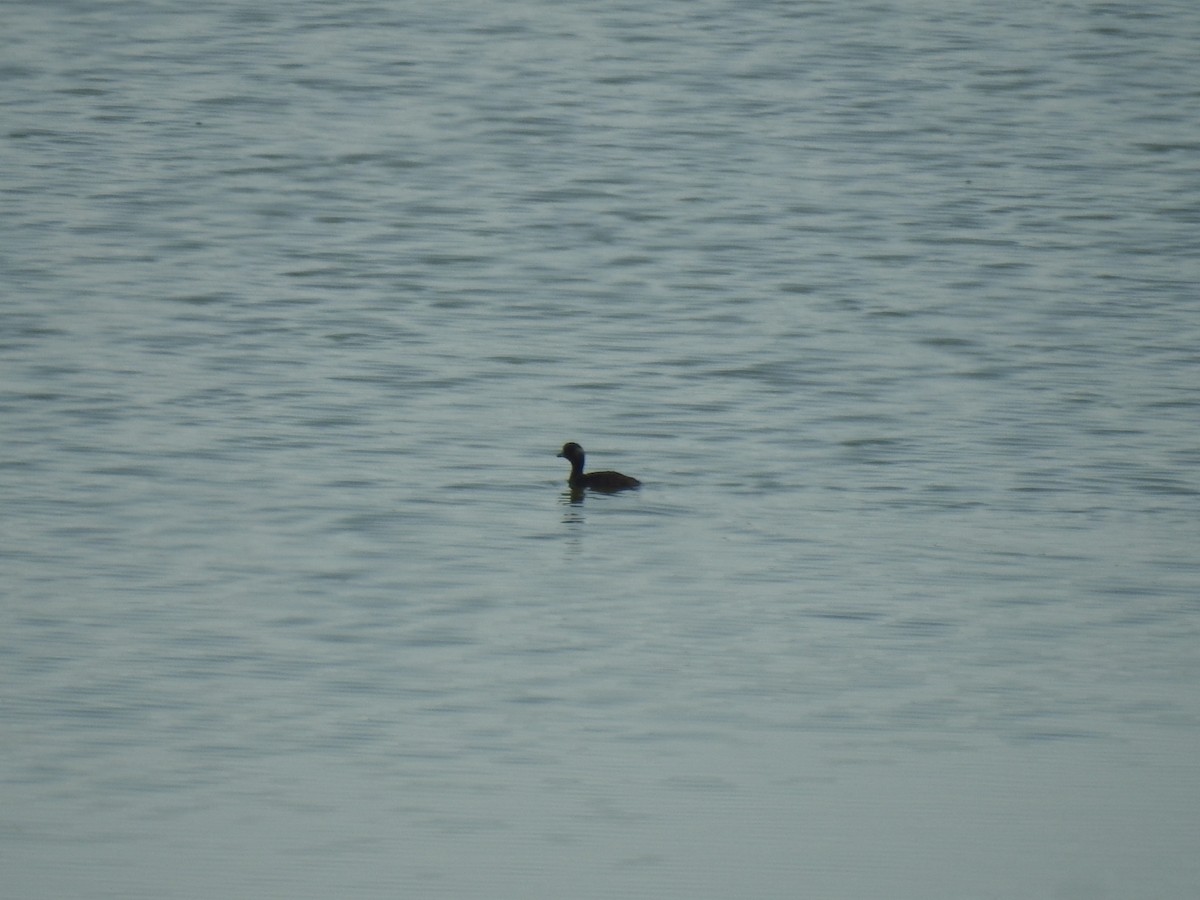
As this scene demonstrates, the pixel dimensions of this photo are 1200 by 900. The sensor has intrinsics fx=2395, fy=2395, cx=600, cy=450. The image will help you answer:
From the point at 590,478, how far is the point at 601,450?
100cm

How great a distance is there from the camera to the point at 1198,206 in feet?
64.9

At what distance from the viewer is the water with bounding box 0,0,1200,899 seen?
8070 mm

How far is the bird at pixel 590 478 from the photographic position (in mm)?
12703

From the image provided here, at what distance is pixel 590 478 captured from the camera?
12.8 meters

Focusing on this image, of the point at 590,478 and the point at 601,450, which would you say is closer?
the point at 590,478

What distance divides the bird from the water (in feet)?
0.68

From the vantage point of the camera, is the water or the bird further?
the bird

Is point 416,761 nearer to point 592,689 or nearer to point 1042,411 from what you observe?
point 592,689

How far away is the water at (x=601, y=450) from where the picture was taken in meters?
8.07

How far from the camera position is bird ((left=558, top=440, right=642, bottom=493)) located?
12.7m

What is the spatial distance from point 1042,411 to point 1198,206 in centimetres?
586

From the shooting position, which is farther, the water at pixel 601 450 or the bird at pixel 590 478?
the bird at pixel 590 478

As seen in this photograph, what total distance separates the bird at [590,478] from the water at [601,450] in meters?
0.21

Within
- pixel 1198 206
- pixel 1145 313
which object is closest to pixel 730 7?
pixel 1198 206
